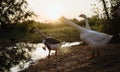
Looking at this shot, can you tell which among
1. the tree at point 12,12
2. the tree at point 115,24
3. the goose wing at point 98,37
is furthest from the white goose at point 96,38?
the tree at point 12,12

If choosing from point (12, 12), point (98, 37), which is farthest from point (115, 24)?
point (12, 12)

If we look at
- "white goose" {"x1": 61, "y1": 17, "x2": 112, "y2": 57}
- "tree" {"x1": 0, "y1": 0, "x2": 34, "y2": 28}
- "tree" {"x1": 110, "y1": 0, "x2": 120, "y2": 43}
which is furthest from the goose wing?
"tree" {"x1": 0, "y1": 0, "x2": 34, "y2": 28}

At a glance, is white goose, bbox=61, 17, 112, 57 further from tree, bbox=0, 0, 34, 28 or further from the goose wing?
tree, bbox=0, 0, 34, 28

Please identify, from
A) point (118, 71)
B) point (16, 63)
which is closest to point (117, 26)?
point (16, 63)

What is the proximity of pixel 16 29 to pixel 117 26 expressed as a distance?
28806mm

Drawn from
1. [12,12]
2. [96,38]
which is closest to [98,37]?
[96,38]

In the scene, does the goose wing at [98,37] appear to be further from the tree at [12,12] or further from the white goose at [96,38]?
the tree at [12,12]

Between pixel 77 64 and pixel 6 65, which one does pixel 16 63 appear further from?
pixel 77 64

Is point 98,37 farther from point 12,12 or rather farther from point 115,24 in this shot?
point 12,12

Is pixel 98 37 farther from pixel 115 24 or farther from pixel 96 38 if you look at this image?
pixel 115 24

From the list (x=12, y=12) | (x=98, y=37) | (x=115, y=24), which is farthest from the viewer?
(x=12, y=12)

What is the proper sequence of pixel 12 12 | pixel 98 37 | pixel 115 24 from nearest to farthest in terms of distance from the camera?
pixel 98 37 < pixel 115 24 < pixel 12 12

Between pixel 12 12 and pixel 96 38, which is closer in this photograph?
pixel 96 38

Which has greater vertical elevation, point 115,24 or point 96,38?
point 96,38
